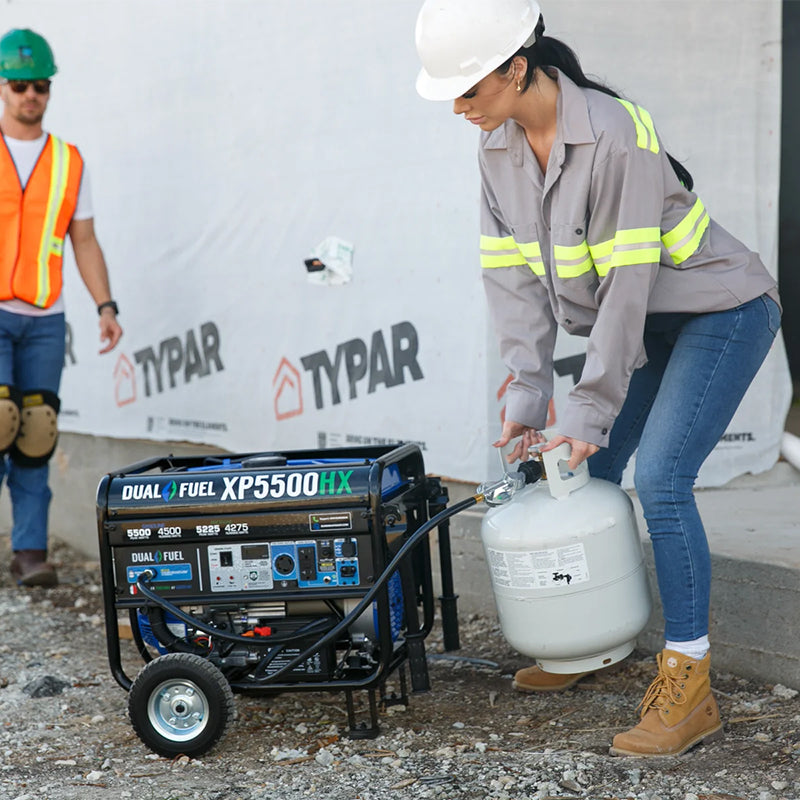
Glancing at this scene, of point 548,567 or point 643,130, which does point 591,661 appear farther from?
point 643,130

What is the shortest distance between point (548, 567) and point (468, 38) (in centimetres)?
133

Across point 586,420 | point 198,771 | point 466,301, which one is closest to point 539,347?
point 586,420

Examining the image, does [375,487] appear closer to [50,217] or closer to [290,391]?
[290,391]

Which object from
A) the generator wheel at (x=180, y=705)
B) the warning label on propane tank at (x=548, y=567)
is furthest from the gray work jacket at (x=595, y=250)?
the generator wheel at (x=180, y=705)

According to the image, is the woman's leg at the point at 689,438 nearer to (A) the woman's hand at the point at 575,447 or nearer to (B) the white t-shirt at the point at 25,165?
(A) the woman's hand at the point at 575,447

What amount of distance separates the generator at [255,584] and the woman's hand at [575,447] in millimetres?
352

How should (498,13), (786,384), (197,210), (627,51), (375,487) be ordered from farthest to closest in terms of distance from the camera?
(197,210) → (786,384) → (627,51) → (375,487) → (498,13)

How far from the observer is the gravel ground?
9.44 ft

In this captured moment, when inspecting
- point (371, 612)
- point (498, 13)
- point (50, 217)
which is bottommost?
point (371, 612)

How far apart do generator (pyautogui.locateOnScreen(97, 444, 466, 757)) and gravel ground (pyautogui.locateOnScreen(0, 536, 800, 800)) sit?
14cm

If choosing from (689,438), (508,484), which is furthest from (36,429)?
(689,438)

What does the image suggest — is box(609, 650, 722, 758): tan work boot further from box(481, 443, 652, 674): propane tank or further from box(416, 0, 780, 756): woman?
box(481, 443, 652, 674): propane tank

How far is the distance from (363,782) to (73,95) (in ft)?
14.8

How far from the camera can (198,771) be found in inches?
121
